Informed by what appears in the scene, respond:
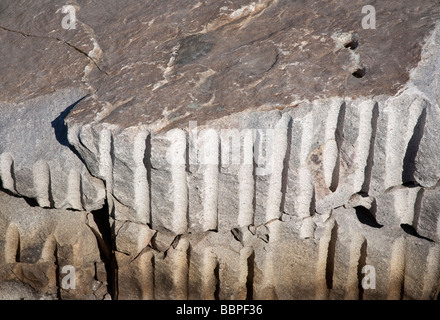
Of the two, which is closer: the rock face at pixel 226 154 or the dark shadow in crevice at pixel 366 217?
the rock face at pixel 226 154

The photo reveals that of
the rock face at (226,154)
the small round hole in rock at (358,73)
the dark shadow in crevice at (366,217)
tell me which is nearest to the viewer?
the rock face at (226,154)

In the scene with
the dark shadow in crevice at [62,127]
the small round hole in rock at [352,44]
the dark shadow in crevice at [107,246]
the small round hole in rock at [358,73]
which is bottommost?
the dark shadow in crevice at [107,246]

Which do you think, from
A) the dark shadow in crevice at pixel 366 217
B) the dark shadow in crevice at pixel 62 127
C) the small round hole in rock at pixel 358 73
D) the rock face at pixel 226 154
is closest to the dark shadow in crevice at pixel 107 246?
the rock face at pixel 226 154

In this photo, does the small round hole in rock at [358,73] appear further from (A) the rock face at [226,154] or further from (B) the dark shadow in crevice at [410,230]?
(B) the dark shadow in crevice at [410,230]

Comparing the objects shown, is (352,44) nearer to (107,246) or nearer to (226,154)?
(226,154)

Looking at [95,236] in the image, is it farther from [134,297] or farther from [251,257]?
[251,257]

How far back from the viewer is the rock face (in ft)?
6.16

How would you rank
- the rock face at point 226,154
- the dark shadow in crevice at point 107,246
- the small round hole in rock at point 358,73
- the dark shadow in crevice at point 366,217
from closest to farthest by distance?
the rock face at point 226,154
the small round hole in rock at point 358,73
the dark shadow in crevice at point 366,217
the dark shadow in crevice at point 107,246

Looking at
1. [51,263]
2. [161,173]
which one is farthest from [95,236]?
[161,173]

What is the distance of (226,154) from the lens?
1.88m

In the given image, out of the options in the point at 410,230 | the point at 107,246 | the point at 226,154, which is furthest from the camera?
the point at 107,246

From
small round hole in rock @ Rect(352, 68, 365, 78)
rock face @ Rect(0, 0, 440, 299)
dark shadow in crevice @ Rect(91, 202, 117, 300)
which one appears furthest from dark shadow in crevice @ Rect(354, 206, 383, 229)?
dark shadow in crevice @ Rect(91, 202, 117, 300)

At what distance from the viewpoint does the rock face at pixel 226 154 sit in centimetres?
188

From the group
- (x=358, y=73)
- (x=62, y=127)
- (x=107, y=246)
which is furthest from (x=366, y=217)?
(x=62, y=127)
